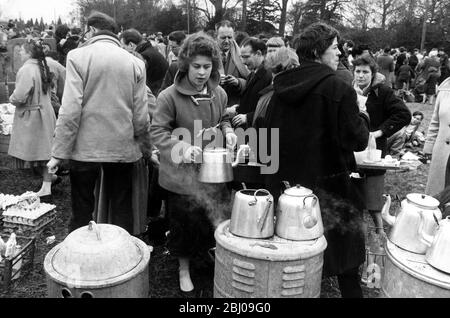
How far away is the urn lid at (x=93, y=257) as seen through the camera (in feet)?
7.03

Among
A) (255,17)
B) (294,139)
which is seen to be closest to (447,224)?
(294,139)

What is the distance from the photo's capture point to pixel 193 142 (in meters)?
3.16

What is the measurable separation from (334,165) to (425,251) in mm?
802

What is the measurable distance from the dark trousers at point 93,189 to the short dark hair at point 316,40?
174 cm

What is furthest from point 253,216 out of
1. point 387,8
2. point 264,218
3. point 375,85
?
point 387,8

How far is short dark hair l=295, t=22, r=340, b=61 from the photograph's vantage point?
268 cm

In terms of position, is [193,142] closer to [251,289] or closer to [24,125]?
[251,289]

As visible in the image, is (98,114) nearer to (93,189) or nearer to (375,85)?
(93,189)

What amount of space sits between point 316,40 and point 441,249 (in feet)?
4.77

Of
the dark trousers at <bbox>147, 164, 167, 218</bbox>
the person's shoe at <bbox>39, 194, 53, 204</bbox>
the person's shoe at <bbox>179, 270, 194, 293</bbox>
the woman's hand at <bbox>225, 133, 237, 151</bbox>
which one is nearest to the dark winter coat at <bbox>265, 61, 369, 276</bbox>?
the woman's hand at <bbox>225, 133, 237, 151</bbox>

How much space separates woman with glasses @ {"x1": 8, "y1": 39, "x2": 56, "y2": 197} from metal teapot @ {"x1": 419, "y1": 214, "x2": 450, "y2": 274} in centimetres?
472

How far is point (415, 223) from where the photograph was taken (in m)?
2.26

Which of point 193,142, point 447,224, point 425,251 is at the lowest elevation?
point 425,251

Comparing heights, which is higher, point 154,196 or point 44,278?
point 154,196
